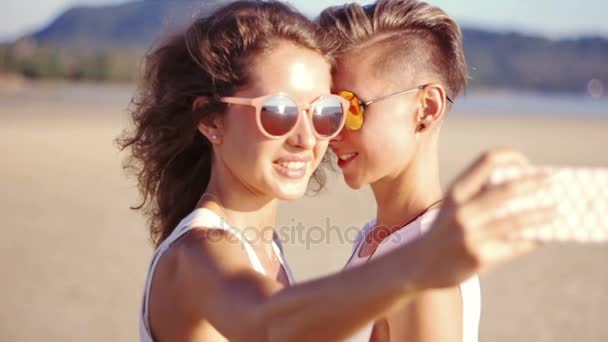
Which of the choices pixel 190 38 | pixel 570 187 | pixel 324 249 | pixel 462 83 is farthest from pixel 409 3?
pixel 324 249

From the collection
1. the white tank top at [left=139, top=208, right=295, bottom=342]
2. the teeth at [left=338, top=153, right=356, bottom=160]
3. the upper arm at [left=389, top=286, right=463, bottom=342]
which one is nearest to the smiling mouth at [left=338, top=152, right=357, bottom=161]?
the teeth at [left=338, top=153, right=356, bottom=160]

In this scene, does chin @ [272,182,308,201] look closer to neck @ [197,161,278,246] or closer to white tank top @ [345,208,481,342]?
neck @ [197,161,278,246]

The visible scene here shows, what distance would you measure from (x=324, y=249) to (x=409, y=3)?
8542 millimetres

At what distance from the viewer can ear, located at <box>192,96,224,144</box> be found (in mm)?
3240

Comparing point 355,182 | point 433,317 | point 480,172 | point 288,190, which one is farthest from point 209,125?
point 480,172

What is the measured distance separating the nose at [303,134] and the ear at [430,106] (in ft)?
1.84

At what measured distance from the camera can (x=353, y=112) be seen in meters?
3.40

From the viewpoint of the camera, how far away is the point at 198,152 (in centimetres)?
358

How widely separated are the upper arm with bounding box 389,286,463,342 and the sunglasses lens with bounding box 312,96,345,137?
73cm

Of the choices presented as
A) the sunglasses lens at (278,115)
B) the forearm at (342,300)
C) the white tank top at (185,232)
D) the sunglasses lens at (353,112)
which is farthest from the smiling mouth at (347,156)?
the forearm at (342,300)

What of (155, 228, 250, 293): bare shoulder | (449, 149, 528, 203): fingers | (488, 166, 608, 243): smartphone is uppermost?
(449, 149, 528, 203): fingers

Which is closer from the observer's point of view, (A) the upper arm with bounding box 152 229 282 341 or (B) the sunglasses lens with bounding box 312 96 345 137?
(A) the upper arm with bounding box 152 229 282 341

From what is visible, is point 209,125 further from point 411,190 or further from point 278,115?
point 411,190

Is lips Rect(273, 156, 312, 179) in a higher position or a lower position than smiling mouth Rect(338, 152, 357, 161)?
higher
